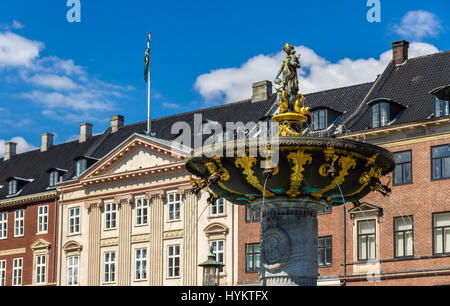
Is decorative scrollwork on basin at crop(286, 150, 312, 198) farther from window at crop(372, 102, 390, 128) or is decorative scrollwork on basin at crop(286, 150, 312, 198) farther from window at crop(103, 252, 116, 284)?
window at crop(103, 252, 116, 284)

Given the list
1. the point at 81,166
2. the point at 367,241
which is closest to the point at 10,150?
the point at 81,166

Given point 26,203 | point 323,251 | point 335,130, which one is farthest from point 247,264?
point 26,203

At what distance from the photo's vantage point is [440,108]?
132 feet

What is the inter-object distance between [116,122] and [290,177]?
46.7 m

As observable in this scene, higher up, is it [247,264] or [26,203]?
[26,203]

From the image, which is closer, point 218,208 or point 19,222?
point 218,208

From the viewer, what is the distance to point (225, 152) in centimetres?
1594

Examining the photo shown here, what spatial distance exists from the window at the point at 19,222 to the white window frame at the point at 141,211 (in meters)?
10.6

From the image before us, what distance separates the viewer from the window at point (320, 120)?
148ft

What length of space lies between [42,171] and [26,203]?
3.55 meters

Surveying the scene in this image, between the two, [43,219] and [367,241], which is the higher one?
[43,219]

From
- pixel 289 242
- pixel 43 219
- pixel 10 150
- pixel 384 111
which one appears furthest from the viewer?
pixel 10 150

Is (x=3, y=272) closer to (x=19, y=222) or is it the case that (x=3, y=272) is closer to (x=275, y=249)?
(x=19, y=222)

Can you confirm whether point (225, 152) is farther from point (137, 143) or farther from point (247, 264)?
point (137, 143)
